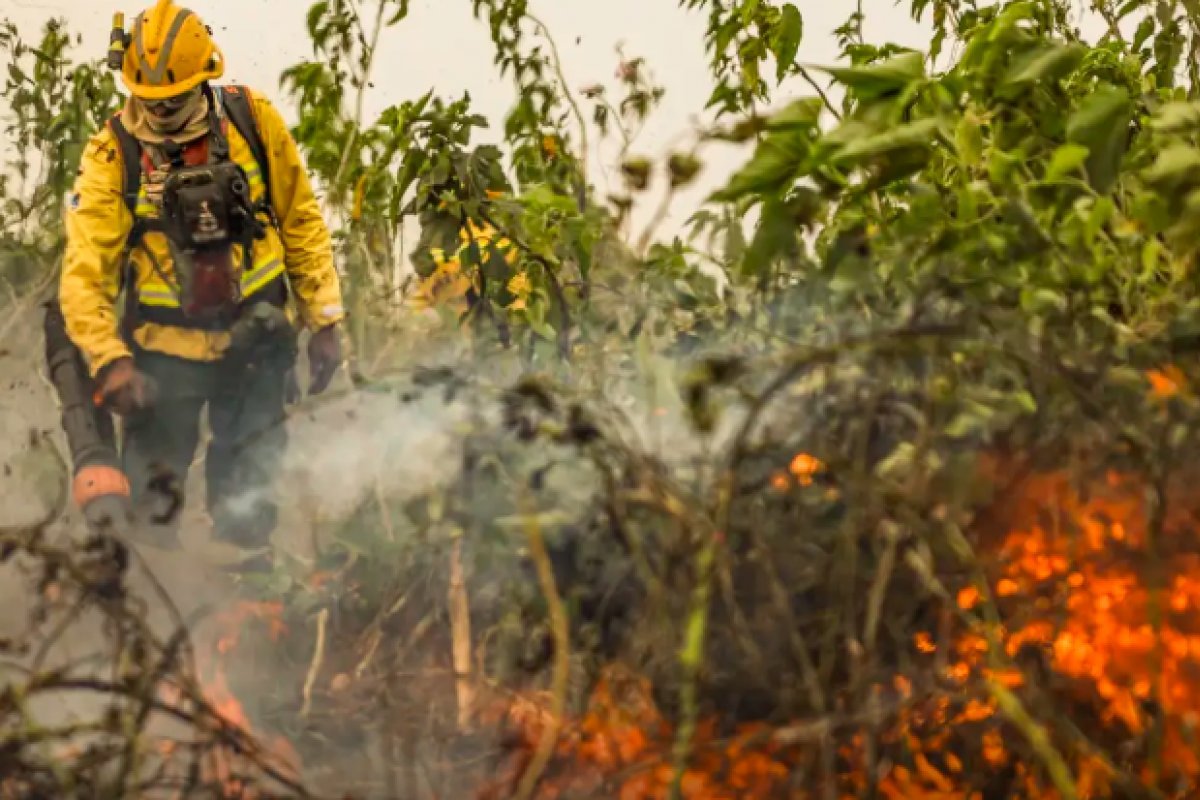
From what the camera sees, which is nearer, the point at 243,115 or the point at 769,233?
the point at 769,233

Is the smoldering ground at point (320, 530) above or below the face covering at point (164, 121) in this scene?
below

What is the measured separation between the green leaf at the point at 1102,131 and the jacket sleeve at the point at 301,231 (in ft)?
3.86

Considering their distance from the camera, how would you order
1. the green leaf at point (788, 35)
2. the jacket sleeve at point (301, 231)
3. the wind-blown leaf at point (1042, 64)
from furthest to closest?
the jacket sleeve at point (301, 231) < the green leaf at point (788, 35) < the wind-blown leaf at point (1042, 64)

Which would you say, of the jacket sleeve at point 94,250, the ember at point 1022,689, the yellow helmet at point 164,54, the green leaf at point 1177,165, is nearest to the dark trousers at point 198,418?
the jacket sleeve at point 94,250

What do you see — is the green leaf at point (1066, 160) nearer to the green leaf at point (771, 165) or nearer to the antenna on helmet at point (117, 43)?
the green leaf at point (771, 165)

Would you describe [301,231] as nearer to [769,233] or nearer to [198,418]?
[198,418]

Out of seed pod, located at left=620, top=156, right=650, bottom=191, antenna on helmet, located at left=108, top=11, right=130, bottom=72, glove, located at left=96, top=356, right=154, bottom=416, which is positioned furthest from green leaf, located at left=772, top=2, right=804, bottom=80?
glove, located at left=96, top=356, right=154, bottom=416

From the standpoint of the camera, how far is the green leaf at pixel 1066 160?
100cm

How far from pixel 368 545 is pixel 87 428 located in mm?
663

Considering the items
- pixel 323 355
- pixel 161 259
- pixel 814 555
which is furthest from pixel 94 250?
pixel 814 555

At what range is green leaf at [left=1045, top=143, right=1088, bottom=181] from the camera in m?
1.00

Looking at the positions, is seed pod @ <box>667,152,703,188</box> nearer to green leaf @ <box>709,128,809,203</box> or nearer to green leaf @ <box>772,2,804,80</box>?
green leaf @ <box>772,2,804,80</box>

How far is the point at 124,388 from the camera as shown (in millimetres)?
1928

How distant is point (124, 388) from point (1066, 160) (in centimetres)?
129
